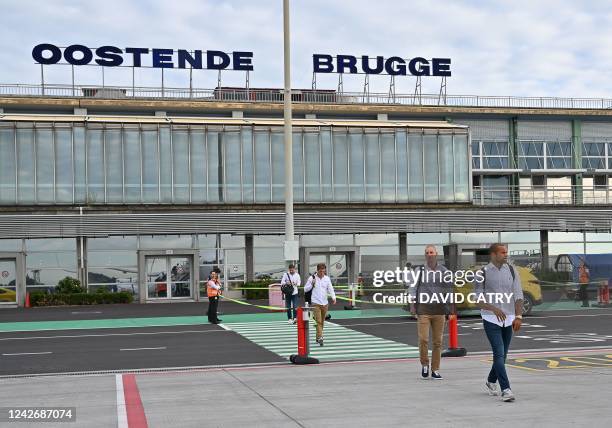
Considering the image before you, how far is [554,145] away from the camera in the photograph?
57000 mm

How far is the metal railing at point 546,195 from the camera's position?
178ft

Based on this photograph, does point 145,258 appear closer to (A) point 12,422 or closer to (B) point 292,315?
(B) point 292,315

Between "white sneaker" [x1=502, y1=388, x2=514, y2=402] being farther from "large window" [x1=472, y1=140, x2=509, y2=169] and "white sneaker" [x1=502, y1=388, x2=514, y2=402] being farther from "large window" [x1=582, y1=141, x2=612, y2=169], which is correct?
"large window" [x1=582, y1=141, x2=612, y2=169]

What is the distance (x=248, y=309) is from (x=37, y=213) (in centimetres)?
1341

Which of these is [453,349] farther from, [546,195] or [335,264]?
[546,195]

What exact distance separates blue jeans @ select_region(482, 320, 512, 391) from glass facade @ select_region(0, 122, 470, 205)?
34.6 metres

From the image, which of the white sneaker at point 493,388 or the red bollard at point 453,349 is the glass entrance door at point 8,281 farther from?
the white sneaker at point 493,388

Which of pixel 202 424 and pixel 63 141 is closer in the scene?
pixel 202 424

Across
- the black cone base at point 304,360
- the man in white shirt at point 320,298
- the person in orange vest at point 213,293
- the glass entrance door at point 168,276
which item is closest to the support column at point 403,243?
the glass entrance door at point 168,276

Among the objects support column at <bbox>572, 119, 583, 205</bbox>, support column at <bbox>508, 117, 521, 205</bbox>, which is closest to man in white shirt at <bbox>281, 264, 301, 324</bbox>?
support column at <bbox>508, 117, 521, 205</bbox>

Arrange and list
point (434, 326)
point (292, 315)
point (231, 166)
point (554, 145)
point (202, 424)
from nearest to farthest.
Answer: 1. point (202, 424)
2. point (434, 326)
3. point (292, 315)
4. point (231, 166)
5. point (554, 145)

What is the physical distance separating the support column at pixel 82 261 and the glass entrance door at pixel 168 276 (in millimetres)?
2976

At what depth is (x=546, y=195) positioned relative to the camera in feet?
182

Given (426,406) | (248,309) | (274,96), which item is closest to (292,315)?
(248,309)
